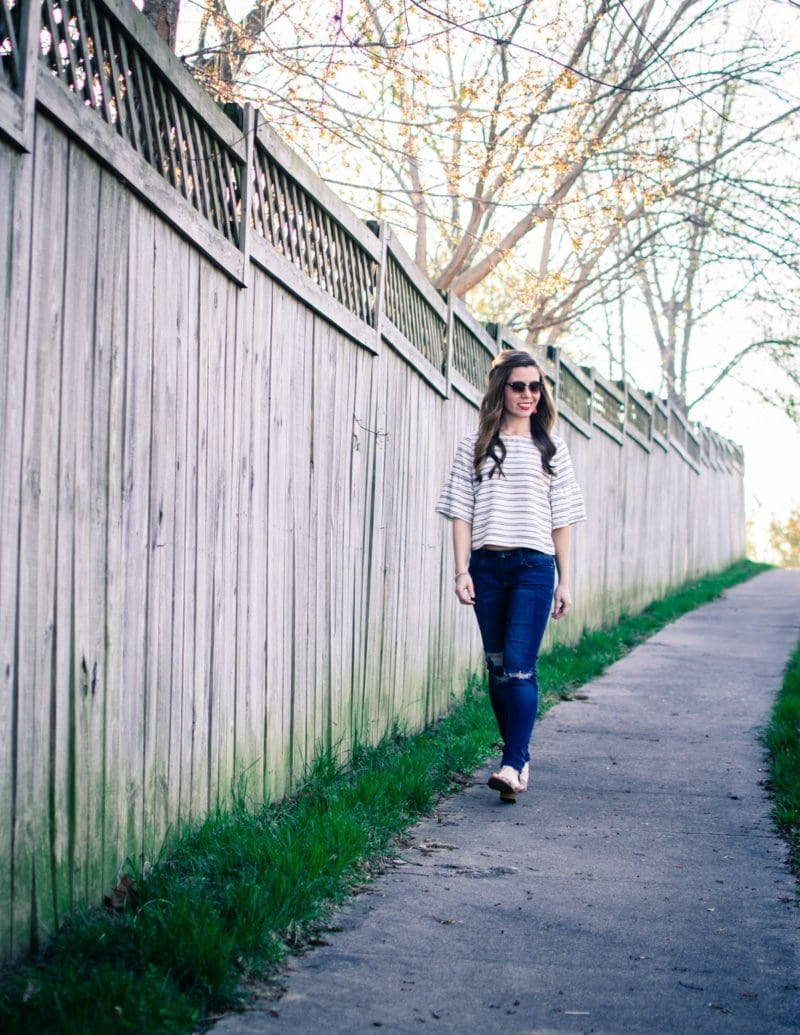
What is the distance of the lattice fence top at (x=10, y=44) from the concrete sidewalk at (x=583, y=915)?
2.14 metres

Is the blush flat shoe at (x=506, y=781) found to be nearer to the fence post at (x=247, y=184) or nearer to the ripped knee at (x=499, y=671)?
the ripped knee at (x=499, y=671)

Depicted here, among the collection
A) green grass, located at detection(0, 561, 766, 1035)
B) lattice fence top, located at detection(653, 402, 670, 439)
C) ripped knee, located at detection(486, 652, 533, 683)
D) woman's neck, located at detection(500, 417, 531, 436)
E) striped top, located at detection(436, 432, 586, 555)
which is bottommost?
green grass, located at detection(0, 561, 766, 1035)

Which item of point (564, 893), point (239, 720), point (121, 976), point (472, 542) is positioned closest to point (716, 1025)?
point (564, 893)

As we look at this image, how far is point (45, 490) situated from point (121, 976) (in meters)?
1.11

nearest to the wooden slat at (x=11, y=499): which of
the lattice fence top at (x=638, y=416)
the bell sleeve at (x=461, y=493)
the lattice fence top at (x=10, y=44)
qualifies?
the lattice fence top at (x=10, y=44)

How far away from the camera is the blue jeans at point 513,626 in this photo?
5.32 meters

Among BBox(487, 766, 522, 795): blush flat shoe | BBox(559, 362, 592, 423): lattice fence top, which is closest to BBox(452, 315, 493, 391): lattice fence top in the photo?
BBox(559, 362, 592, 423): lattice fence top

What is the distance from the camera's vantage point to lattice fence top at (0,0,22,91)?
2.85m

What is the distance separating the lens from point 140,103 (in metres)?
3.62

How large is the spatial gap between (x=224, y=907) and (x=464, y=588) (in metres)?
2.28

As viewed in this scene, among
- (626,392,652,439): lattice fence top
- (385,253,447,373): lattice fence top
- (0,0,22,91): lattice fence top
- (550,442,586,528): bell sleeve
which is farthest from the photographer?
(626,392,652,439): lattice fence top

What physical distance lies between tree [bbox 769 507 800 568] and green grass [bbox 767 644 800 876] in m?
41.2

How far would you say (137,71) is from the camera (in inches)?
141

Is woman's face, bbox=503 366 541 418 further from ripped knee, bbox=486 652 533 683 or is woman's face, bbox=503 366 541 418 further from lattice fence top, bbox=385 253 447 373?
ripped knee, bbox=486 652 533 683
